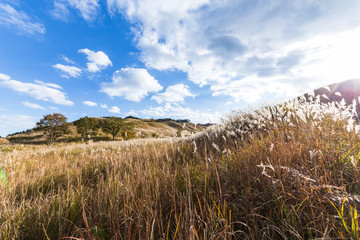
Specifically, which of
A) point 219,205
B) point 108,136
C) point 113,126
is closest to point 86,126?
point 113,126

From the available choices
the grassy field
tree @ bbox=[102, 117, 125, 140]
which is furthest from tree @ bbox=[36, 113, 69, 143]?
the grassy field

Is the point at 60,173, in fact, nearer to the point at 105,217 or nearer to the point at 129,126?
the point at 105,217

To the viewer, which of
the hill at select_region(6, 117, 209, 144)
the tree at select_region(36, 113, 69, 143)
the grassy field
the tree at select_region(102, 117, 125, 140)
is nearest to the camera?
the grassy field

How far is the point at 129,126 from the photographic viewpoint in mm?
57375

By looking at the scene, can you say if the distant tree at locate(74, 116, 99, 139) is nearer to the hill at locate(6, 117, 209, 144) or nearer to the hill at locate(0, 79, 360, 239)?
the hill at locate(6, 117, 209, 144)

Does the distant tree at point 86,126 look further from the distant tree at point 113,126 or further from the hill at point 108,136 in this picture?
the distant tree at point 113,126

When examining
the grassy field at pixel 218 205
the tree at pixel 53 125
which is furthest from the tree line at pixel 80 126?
the grassy field at pixel 218 205

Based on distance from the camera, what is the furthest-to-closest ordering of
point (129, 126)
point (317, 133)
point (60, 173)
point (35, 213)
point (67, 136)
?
point (129, 126)
point (67, 136)
point (60, 173)
point (317, 133)
point (35, 213)

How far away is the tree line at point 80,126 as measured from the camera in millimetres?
44562

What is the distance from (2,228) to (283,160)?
3516 mm

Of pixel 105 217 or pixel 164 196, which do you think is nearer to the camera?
pixel 105 217

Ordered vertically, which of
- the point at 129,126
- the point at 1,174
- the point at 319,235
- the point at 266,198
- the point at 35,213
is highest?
the point at 129,126

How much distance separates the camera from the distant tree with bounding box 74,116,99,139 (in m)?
47.2

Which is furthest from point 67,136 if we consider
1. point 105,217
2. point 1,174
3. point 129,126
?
point 105,217
